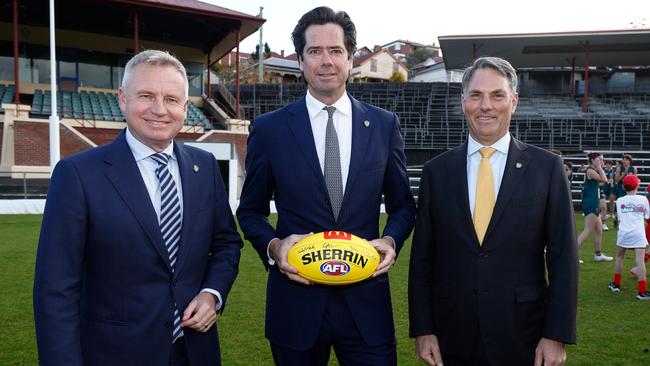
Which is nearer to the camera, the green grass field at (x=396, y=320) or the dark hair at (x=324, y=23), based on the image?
the dark hair at (x=324, y=23)

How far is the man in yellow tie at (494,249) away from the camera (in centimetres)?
245

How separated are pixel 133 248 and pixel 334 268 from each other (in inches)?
36.3

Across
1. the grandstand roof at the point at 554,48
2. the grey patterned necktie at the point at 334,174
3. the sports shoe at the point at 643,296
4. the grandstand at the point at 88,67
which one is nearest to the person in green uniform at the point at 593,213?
the sports shoe at the point at 643,296

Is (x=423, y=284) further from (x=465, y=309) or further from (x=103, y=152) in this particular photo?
(x=103, y=152)

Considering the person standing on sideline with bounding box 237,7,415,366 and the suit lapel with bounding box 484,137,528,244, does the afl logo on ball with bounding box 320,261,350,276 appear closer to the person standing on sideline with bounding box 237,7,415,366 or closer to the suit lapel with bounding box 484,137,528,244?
the person standing on sideline with bounding box 237,7,415,366

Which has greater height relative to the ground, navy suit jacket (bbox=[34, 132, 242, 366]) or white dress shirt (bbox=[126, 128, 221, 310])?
white dress shirt (bbox=[126, 128, 221, 310])

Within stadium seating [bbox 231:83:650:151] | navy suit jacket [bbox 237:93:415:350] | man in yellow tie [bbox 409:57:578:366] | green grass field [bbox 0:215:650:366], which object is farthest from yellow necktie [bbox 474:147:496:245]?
stadium seating [bbox 231:83:650:151]

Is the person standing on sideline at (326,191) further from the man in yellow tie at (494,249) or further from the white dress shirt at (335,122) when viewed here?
the man in yellow tie at (494,249)

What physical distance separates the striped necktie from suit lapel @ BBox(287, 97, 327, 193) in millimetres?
685

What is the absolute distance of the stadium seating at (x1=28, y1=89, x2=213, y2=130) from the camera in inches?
855

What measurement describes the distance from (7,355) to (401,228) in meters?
4.02

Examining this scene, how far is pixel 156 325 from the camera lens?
219 cm

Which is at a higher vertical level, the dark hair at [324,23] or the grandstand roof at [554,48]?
the grandstand roof at [554,48]

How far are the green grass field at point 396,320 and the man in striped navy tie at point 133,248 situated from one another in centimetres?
242
